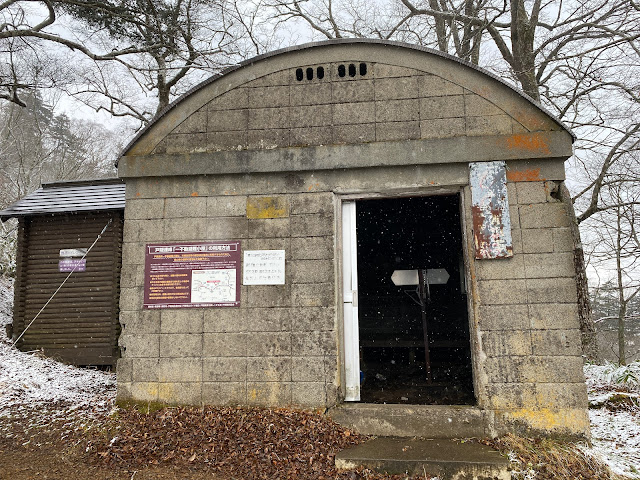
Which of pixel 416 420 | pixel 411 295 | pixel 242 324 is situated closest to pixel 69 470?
pixel 242 324

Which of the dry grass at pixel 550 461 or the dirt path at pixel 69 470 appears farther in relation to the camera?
the dirt path at pixel 69 470

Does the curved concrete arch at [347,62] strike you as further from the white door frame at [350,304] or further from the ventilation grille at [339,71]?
the white door frame at [350,304]

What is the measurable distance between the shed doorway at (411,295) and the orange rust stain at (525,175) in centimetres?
296

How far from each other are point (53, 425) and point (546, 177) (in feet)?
22.1

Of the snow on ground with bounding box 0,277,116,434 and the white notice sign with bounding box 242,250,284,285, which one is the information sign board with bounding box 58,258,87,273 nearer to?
the snow on ground with bounding box 0,277,116,434

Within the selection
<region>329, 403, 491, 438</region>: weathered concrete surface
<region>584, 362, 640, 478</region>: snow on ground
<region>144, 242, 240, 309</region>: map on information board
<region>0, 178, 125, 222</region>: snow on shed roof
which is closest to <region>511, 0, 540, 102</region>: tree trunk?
<region>584, 362, 640, 478</region>: snow on ground

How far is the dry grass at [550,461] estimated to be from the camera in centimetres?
400

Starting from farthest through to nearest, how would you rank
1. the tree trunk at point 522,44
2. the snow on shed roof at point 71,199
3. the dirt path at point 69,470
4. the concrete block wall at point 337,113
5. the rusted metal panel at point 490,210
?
1. the tree trunk at point 522,44
2. the snow on shed roof at point 71,199
3. the concrete block wall at point 337,113
4. the rusted metal panel at point 490,210
5. the dirt path at point 69,470

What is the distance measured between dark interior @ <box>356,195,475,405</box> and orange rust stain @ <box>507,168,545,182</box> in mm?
3505

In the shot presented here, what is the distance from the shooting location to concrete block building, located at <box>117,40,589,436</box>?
15.5 feet

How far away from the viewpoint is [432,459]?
412 cm

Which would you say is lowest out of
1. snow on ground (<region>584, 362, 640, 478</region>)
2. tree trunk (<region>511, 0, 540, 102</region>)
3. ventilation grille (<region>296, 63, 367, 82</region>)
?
snow on ground (<region>584, 362, 640, 478</region>)

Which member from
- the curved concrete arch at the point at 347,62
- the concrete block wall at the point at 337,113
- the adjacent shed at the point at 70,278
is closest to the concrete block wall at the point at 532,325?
the curved concrete arch at the point at 347,62

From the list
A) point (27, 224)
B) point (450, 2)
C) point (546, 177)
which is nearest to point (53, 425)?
point (27, 224)
